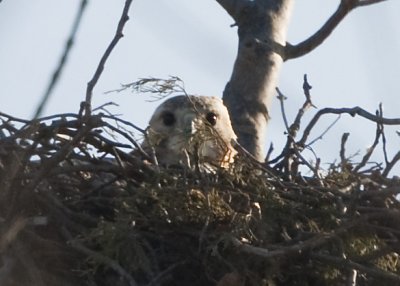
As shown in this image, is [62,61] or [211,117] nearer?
[62,61]

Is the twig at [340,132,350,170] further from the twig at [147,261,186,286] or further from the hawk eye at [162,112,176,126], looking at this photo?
the hawk eye at [162,112,176,126]

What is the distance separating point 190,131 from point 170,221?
82 centimetres

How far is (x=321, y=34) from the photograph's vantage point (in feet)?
16.0

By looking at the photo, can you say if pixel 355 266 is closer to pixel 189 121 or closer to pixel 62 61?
pixel 62 61

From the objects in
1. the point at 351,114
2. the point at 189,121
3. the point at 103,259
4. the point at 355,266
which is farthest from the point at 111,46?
the point at 189,121

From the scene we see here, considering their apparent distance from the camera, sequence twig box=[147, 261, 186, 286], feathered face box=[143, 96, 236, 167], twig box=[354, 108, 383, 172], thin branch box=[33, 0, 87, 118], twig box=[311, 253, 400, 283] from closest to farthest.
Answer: thin branch box=[33, 0, 87, 118], twig box=[311, 253, 400, 283], twig box=[147, 261, 186, 286], twig box=[354, 108, 383, 172], feathered face box=[143, 96, 236, 167]

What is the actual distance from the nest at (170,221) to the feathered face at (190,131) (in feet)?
0.89

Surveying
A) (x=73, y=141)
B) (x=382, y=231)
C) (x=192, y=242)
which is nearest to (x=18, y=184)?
(x=73, y=141)

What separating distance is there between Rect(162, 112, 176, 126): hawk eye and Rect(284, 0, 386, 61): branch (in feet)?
1.72

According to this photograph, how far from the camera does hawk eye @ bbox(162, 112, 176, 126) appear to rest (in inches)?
192

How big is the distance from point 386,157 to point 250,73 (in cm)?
136

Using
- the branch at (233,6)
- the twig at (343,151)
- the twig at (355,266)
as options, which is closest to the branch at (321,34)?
the branch at (233,6)

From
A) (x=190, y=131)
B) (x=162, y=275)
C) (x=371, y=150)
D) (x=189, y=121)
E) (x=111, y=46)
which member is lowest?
(x=162, y=275)

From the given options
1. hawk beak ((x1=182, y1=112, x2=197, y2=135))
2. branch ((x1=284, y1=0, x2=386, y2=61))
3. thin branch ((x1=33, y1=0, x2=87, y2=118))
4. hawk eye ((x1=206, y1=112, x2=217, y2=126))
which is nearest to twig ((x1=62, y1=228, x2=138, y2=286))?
thin branch ((x1=33, y1=0, x2=87, y2=118))
